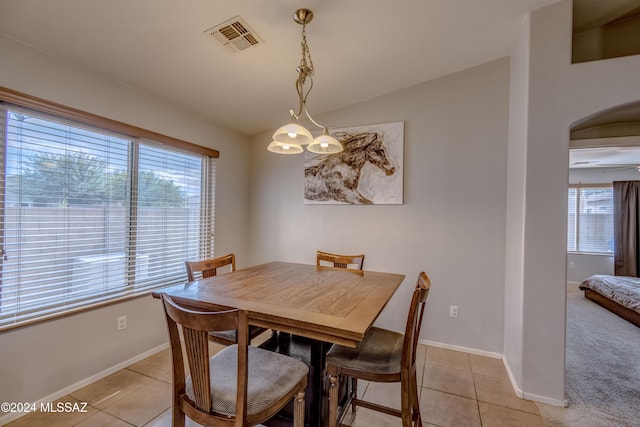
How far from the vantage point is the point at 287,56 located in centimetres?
226

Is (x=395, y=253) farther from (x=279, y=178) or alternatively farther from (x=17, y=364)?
(x=17, y=364)

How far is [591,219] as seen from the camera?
18.7ft

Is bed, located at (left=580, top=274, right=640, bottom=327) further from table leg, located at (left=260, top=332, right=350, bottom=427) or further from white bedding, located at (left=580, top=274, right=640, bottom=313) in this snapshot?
table leg, located at (left=260, top=332, right=350, bottom=427)

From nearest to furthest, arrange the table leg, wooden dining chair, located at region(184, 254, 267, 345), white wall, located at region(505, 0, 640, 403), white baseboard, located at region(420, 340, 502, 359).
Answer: the table leg, wooden dining chair, located at region(184, 254, 267, 345), white wall, located at region(505, 0, 640, 403), white baseboard, located at region(420, 340, 502, 359)

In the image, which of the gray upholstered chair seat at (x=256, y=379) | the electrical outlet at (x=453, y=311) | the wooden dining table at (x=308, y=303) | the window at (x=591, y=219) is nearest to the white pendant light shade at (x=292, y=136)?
the wooden dining table at (x=308, y=303)

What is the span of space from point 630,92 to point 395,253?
2.11 m

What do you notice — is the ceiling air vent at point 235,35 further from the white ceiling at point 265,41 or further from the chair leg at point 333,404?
the chair leg at point 333,404

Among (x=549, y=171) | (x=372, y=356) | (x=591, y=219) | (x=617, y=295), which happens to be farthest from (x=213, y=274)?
(x=591, y=219)

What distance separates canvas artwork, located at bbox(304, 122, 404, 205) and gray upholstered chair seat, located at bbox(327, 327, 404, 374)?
167 cm

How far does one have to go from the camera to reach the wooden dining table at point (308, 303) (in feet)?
3.98

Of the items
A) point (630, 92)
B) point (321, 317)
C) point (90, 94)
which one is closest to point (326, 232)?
point (321, 317)

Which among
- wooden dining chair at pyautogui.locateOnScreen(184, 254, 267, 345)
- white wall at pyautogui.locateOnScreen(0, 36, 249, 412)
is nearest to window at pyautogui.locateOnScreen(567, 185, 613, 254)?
wooden dining chair at pyautogui.locateOnScreen(184, 254, 267, 345)

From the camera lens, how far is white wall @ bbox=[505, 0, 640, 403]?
1.97 meters

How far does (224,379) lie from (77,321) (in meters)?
1.59
